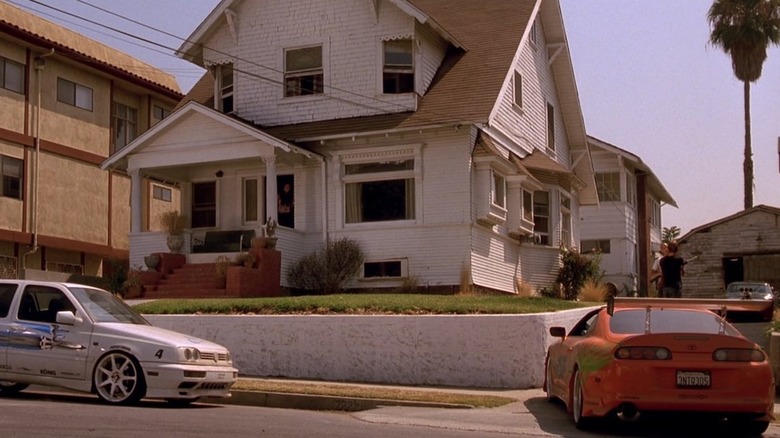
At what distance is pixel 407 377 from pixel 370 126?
9.13 m

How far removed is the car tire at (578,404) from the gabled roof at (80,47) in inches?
911

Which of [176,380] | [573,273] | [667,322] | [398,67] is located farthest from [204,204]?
[667,322]

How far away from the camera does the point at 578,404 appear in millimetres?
11195

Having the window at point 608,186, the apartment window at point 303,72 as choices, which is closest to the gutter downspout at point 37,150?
the apartment window at point 303,72

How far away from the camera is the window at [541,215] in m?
27.9

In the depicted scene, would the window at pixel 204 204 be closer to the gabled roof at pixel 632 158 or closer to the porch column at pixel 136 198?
the porch column at pixel 136 198

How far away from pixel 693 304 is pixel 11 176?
2322 cm

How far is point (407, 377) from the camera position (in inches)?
647

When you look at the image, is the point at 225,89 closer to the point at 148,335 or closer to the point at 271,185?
the point at 271,185

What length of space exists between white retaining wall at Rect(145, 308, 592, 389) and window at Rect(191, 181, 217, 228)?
9.46m

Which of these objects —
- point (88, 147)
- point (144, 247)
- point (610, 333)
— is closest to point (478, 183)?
point (144, 247)

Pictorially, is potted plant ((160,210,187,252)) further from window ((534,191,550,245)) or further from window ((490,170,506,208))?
window ((534,191,550,245))

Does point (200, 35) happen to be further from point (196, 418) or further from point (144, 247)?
point (196, 418)

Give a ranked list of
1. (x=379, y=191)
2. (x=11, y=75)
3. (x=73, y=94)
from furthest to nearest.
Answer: (x=73, y=94) < (x=11, y=75) < (x=379, y=191)
